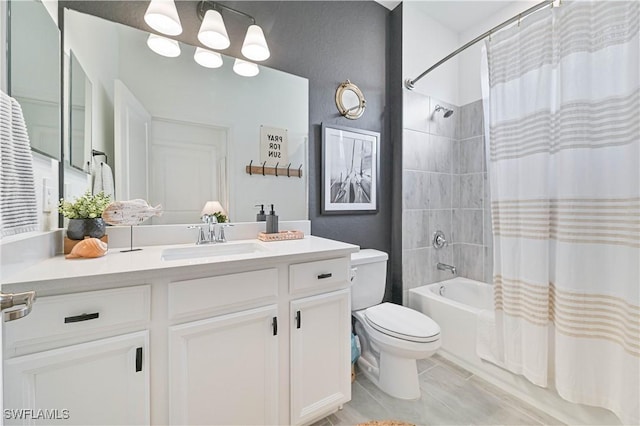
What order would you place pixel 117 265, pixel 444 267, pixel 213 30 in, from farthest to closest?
pixel 444 267, pixel 213 30, pixel 117 265

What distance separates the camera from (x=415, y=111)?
2182mm

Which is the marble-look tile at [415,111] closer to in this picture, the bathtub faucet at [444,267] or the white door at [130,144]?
the bathtub faucet at [444,267]

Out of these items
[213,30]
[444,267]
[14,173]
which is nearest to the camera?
[14,173]

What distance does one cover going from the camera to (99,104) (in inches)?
49.7

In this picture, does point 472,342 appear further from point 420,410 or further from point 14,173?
point 14,173

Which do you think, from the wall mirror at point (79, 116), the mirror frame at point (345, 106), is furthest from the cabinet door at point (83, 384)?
the mirror frame at point (345, 106)

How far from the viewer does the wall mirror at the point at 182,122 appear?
1.27 meters

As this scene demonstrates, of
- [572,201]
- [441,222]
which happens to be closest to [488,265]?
[441,222]

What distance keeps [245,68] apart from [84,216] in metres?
1.15

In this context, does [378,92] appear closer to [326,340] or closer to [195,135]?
[195,135]

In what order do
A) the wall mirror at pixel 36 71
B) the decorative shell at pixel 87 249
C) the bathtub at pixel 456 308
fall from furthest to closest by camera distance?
the bathtub at pixel 456 308, the decorative shell at pixel 87 249, the wall mirror at pixel 36 71

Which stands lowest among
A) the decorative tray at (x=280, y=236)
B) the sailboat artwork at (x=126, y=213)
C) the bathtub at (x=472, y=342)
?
the bathtub at (x=472, y=342)

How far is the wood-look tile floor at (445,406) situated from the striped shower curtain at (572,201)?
238 mm

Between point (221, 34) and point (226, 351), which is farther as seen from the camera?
point (221, 34)
